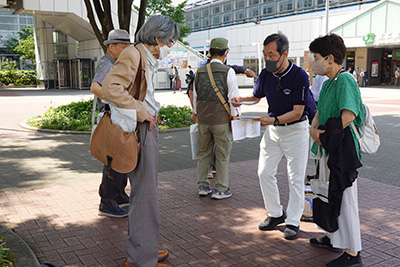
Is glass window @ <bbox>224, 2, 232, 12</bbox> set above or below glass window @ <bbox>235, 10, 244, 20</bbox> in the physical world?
above

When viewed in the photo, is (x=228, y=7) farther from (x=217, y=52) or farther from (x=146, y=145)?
(x=146, y=145)

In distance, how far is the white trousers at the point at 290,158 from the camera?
4094 mm

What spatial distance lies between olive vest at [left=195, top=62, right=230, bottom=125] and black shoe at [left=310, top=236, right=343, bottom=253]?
6.45 feet

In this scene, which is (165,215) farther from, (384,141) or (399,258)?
(384,141)

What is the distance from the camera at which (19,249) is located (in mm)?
3678

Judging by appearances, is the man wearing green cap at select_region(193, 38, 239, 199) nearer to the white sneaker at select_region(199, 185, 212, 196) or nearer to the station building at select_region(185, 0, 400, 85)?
the white sneaker at select_region(199, 185, 212, 196)

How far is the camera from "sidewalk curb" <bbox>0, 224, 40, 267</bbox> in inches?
136

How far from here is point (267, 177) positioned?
428cm

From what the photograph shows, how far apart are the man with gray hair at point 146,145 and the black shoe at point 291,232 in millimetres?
1415

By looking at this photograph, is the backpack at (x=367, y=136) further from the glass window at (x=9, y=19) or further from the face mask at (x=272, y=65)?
the glass window at (x=9, y=19)

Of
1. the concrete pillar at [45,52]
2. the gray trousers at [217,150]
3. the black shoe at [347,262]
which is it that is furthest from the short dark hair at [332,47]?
the concrete pillar at [45,52]

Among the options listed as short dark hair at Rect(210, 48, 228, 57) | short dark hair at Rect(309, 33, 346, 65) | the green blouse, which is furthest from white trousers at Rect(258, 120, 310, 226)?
short dark hair at Rect(210, 48, 228, 57)

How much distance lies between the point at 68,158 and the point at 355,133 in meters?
5.94

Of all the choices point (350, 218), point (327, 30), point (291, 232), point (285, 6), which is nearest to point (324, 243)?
point (291, 232)
